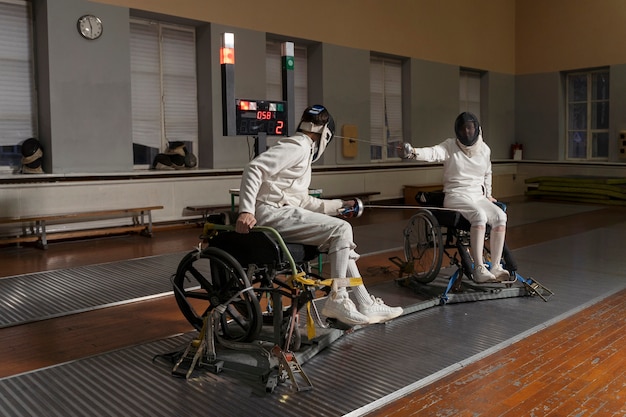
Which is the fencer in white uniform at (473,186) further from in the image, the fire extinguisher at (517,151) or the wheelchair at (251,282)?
the fire extinguisher at (517,151)

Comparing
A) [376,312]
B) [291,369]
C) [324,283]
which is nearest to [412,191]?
[376,312]

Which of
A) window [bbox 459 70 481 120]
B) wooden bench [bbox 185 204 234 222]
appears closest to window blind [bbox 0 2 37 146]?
wooden bench [bbox 185 204 234 222]

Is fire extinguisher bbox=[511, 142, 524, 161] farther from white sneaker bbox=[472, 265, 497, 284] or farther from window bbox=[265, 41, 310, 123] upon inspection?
white sneaker bbox=[472, 265, 497, 284]

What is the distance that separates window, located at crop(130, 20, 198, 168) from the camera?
7.87 meters

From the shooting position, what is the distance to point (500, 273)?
4.42 meters

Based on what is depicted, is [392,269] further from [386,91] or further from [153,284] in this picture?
Result: [386,91]

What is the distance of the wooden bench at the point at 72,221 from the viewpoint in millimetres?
6410

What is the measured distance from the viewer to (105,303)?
433 cm

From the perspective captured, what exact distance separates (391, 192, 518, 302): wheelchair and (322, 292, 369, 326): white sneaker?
1158 mm

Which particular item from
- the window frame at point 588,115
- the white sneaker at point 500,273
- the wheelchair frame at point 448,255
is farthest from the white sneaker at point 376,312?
the window frame at point 588,115

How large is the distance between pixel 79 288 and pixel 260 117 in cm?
187

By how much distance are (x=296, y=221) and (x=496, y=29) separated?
1067 cm

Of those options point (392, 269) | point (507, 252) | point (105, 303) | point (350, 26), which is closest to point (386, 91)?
point (350, 26)

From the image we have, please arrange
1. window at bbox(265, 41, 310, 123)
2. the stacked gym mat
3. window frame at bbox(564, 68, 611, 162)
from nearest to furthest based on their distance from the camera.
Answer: window at bbox(265, 41, 310, 123), the stacked gym mat, window frame at bbox(564, 68, 611, 162)
